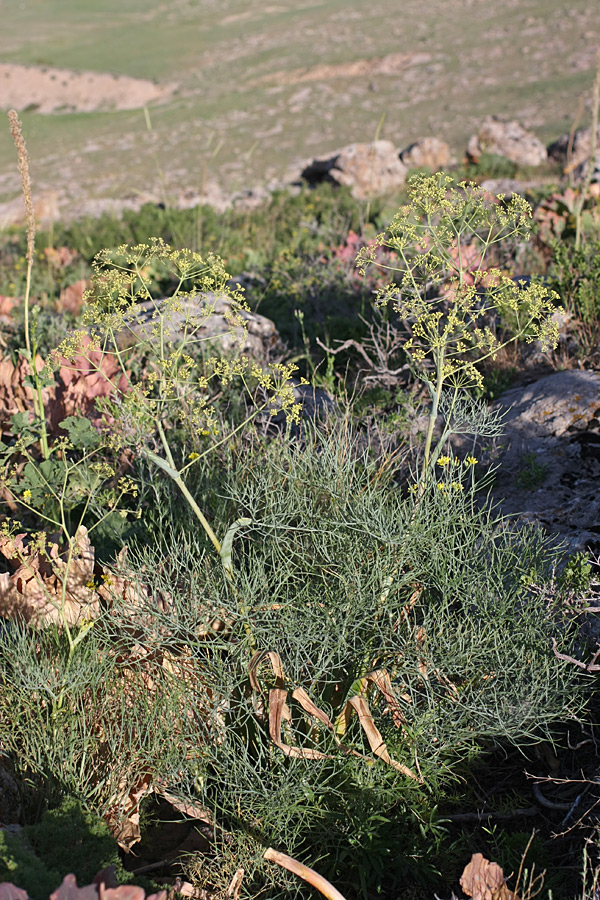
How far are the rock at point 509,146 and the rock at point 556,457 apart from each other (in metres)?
9.92

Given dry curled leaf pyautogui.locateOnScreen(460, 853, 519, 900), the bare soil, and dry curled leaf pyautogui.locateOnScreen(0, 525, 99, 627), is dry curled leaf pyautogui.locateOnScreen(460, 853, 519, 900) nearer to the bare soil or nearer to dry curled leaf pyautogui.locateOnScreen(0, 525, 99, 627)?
dry curled leaf pyautogui.locateOnScreen(0, 525, 99, 627)

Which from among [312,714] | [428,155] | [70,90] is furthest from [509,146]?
[70,90]

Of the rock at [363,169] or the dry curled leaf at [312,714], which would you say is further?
the rock at [363,169]

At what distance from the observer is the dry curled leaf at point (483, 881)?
178cm

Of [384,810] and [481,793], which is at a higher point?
[384,810]

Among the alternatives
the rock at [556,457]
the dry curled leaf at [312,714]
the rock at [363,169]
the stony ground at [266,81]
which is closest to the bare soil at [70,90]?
the stony ground at [266,81]

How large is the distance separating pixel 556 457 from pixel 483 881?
7.03ft

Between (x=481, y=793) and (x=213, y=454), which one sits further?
(x=213, y=454)

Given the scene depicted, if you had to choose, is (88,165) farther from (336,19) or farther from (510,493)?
(336,19)

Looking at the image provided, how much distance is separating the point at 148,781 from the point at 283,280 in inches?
191

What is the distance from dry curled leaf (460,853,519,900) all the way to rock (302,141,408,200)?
10.6 meters

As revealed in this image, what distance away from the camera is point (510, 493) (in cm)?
339

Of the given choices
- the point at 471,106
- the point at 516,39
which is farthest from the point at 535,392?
the point at 516,39

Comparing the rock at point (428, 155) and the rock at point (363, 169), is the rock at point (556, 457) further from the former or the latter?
the rock at point (428, 155)
